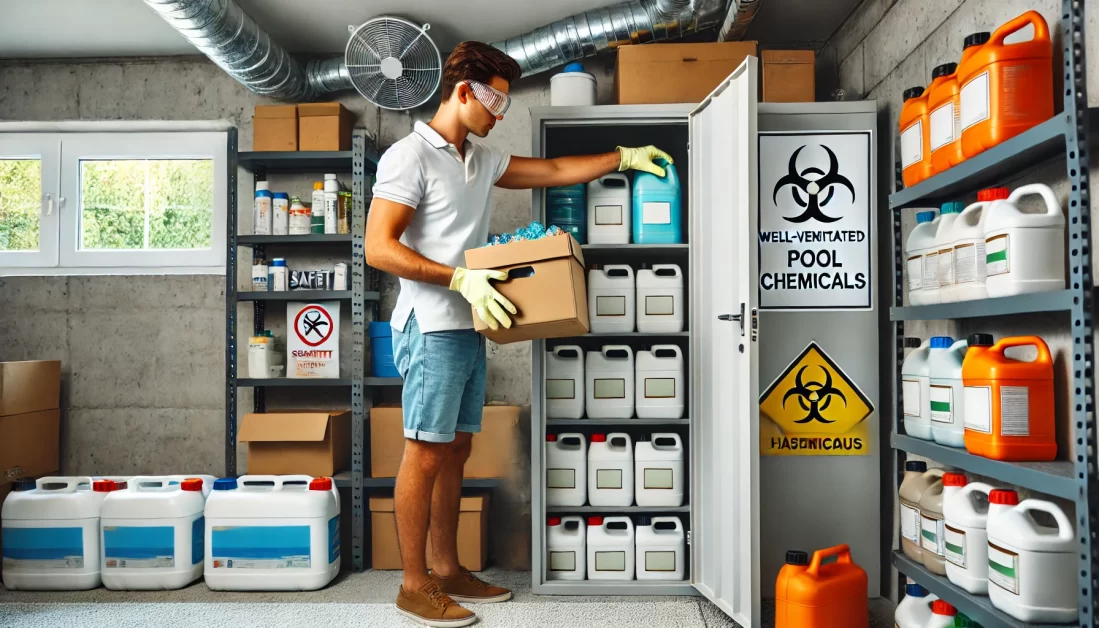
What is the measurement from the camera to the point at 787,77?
2.93 meters

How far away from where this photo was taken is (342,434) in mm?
3465

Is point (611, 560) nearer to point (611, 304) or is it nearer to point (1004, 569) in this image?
point (611, 304)

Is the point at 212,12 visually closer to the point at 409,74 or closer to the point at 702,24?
the point at 409,74

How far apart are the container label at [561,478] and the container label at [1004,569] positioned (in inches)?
58.2

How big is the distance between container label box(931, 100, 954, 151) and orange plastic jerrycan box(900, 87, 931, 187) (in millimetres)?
62

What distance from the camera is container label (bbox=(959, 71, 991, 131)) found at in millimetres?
1827

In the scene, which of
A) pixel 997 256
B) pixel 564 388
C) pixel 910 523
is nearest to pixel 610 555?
pixel 564 388

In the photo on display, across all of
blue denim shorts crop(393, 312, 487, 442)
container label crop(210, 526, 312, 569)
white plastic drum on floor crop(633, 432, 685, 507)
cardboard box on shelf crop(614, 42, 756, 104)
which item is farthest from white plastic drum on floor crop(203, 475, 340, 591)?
cardboard box on shelf crop(614, 42, 756, 104)

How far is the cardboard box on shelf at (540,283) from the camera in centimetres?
241

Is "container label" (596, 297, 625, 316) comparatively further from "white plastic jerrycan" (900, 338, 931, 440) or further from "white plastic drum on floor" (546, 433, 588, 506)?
"white plastic jerrycan" (900, 338, 931, 440)

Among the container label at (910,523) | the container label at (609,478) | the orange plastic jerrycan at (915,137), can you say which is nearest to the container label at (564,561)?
the container label at (609,478)

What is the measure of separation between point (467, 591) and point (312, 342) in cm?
133

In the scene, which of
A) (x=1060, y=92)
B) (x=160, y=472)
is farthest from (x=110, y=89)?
(x=1060, y=92)

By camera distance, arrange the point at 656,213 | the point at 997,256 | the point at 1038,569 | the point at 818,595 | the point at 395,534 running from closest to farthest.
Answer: the point at 1038,569 < the point at 997,256 < the point at 818,595 < the point at 656,213 < the point at 395,534
